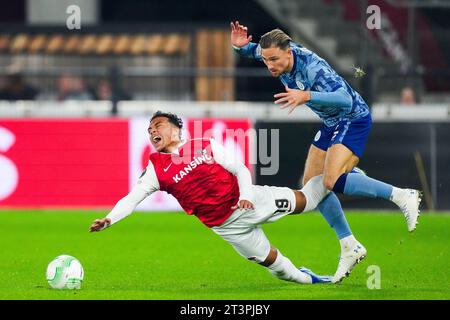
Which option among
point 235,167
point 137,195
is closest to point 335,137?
point 235,167

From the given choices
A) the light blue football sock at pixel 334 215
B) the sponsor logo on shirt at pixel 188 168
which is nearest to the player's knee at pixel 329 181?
the light blue football sock at pixel 334 215

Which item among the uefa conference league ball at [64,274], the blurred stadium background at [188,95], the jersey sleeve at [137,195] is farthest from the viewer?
the blurred stadium background at [188,95]

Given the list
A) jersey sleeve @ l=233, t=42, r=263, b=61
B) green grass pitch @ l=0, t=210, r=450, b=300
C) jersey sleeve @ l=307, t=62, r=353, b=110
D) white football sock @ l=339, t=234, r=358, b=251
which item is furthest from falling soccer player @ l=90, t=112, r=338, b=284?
jersey sleeve @ l=233, t=42, r=263, b=61

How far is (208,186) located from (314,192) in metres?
1.06

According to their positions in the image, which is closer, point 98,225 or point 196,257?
point 98,225

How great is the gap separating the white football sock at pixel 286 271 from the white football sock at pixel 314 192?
0.55 metres

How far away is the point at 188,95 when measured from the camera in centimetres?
2119

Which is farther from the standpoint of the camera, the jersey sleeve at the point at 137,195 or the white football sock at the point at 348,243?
the white football sock at the point at 348,243

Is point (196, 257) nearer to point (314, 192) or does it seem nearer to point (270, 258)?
point (314, 192)

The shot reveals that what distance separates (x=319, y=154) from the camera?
1202cm

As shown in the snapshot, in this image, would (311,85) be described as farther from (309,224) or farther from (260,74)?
(260,74)

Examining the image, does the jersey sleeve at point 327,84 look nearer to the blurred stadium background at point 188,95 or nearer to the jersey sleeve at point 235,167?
the jersey sleeve at point 235,167

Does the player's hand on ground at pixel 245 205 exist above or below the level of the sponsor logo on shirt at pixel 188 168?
below

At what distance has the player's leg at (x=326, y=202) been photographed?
11.8 meters
